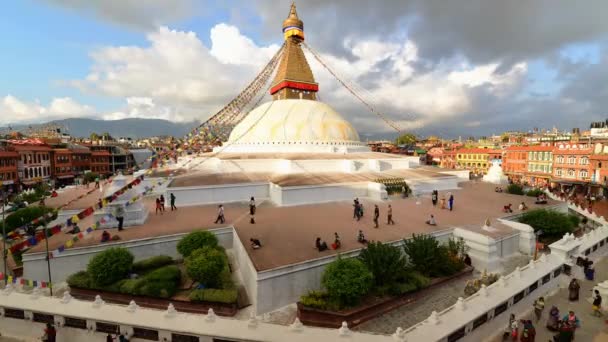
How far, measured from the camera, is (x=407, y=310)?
6617mm

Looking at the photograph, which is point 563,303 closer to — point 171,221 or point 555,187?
point 171,221

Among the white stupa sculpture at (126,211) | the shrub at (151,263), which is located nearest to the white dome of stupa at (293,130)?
the white stupa sculpture at (126,211)

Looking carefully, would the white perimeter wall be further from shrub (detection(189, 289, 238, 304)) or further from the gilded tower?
the gilded tower

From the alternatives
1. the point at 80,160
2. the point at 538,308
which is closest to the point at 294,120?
the point at 538,308

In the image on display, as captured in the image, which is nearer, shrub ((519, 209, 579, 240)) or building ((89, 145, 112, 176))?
shrub ((519, 209, 579, 240))

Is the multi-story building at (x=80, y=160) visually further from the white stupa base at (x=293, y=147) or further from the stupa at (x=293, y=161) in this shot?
the white stupa base at (x=293, y=147)

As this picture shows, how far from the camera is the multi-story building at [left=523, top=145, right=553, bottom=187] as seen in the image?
28.7 meters

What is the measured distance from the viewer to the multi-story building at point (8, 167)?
2355 centimetres

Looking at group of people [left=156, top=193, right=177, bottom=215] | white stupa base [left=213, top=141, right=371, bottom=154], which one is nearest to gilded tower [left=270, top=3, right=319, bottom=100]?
white stupa base [left=213, top=141, right=371, bottom=154]

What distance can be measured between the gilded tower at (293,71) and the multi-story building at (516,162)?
2534 centimetres

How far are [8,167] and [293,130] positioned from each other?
24.8 meters

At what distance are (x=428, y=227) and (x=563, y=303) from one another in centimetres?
389

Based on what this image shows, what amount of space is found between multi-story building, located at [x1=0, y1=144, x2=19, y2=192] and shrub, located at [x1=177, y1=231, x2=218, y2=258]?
86.2 ft

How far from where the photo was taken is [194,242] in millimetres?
7855
